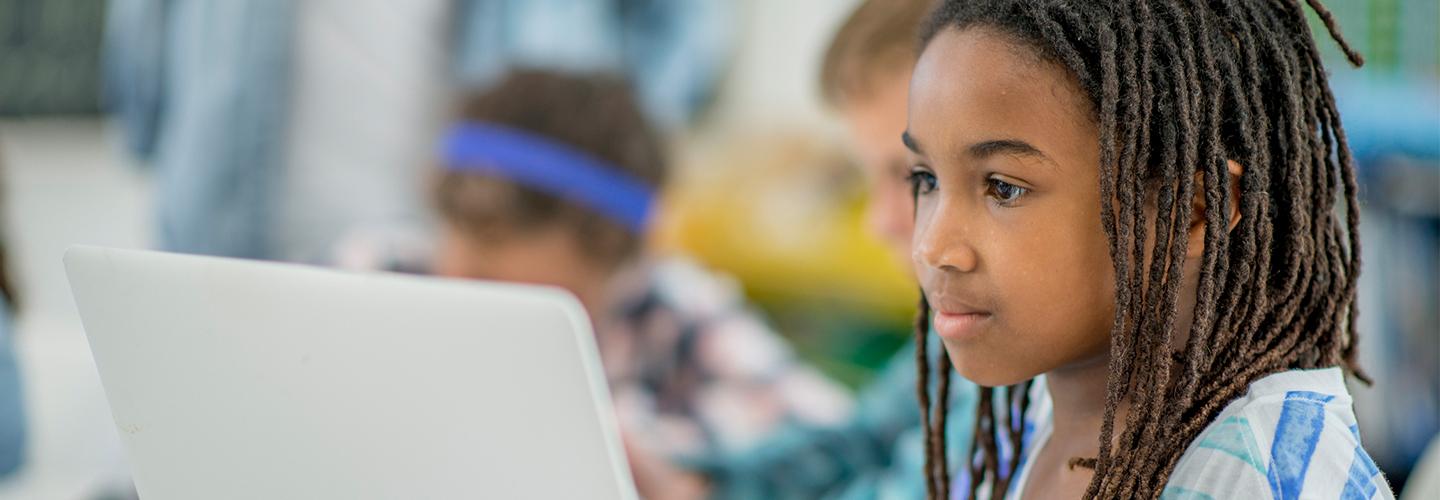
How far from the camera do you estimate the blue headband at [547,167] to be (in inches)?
60.7

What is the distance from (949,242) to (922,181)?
8 cm

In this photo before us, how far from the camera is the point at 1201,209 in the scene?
633mm

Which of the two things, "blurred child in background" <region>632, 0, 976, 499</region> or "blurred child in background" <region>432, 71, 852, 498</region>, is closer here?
"blurred child in background" <region>632, 0, 976, 499</region>

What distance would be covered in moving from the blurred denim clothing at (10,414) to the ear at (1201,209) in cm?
129

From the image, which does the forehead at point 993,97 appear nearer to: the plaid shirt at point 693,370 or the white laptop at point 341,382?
the white laptop at point 341,382

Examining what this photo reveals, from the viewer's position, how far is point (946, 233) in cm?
64

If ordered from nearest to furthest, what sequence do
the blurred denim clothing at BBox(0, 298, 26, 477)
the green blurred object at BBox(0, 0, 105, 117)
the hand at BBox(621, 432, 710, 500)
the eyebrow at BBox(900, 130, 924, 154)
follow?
the eyebrow at BBox(900, 130, 924, 154)
the hand at BBox(621, 432, 710, 500)
the blurred denim clothing at BBox(0, 298, 26, 477)
the green blurred object at BBox(0, 0, 105, 117)

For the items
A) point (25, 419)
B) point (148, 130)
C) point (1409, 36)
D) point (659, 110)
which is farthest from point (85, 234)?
point (1409, 36)

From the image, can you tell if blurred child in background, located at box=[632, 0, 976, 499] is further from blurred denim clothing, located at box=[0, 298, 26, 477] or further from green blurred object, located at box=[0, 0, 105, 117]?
green blurred object, located at box=[0, 0, 105, 117]

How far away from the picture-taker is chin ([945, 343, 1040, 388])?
660 millimetres

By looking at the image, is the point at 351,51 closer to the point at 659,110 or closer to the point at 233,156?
the point at 233,156

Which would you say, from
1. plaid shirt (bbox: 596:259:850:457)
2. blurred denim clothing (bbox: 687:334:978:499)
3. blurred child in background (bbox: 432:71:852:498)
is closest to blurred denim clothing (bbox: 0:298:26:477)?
blurred child in background (bbox: 432:71:852:498)

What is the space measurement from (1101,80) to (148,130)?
202 centimetres

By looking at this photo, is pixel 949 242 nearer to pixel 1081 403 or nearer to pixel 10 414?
pixel 1081 403
